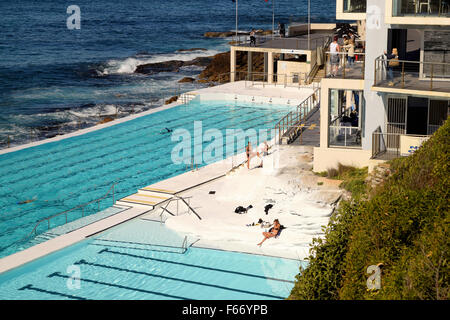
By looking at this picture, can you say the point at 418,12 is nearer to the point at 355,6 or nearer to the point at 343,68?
the point at 355,6

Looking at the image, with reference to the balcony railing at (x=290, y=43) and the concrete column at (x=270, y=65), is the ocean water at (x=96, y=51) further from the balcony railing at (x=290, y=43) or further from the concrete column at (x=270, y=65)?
the concrete column at (x=270, y=65)

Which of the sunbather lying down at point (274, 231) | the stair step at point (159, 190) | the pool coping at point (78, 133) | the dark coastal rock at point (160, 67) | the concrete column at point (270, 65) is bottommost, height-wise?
the sunbather lying down at point (274, 231)

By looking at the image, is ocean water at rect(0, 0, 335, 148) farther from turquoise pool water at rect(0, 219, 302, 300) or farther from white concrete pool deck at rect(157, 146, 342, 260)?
turquoise pool water at rect(0, 219, 302, 300)

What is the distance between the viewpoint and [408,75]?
2325 cm

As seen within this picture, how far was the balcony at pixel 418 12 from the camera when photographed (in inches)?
861

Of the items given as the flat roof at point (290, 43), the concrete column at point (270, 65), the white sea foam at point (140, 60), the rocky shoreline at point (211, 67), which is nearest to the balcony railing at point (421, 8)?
the flat roof at point (290, 43)

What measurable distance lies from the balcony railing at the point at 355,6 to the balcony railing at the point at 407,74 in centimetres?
197

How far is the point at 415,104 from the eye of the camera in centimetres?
2338

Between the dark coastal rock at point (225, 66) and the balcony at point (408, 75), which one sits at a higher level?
the balcony at point (408, 75)

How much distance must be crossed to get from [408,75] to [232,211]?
7567 mm

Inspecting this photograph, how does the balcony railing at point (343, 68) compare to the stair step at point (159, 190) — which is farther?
the balcony railing at point (343, 68)

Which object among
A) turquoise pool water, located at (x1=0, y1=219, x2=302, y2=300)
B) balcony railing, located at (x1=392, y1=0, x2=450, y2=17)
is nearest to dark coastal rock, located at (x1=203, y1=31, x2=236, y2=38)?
balcony railing, located at (x1=392, y1=0, x2=450, y2=17)

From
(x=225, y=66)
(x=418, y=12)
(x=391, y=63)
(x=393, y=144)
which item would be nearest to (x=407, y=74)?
(x=391, y=63)

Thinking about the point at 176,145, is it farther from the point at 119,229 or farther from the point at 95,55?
the point at 95,55
